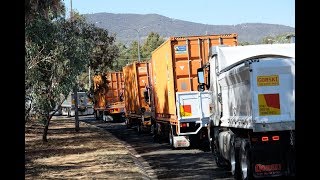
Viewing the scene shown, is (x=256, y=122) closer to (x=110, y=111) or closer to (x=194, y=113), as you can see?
(x=194, y=113)

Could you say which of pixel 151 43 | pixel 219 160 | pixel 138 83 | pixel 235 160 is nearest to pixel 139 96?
pixel 138 83

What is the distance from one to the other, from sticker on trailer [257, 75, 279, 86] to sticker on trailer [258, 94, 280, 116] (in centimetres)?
22

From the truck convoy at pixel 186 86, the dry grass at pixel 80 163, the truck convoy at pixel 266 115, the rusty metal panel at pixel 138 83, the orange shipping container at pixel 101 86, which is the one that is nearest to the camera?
the truck convoy at pixel 266 115

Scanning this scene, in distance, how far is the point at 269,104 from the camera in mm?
10344

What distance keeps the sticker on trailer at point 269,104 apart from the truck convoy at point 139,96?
18.3 meters

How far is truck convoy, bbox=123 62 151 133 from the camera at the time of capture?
2977 cm

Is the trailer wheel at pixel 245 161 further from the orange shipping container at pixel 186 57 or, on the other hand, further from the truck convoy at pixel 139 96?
the truck convoy at pixel 139 96

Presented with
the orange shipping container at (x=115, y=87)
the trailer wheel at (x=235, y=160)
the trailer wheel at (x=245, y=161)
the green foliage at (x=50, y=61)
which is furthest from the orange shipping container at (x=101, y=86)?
the trailer wheel at (x=245, y=161)

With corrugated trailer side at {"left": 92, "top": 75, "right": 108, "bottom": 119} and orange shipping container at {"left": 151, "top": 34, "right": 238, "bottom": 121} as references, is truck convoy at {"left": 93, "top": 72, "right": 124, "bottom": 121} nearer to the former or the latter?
corrugated trailer side at {"left": 92, "top": 75, "right": 108, "bottom": 119}

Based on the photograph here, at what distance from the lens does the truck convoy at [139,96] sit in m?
29.8
